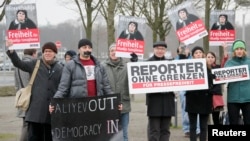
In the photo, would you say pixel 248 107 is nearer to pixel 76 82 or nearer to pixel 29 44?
pixel 76 82

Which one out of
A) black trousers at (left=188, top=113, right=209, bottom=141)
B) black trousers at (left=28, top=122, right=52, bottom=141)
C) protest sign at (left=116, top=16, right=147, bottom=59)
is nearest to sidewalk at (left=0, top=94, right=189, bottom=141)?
black trousers at (left=188, top=113, right=209, bottom=141)

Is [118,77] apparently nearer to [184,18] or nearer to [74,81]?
[74,81]

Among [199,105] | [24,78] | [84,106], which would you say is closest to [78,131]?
[84,106]

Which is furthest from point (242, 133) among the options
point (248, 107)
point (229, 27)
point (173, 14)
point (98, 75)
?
point (229, 27)

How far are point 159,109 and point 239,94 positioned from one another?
1409mm

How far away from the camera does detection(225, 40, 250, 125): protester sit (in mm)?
8891

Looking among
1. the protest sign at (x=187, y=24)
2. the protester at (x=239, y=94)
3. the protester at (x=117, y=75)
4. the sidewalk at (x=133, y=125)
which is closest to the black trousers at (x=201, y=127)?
the protester at (x=239, y=94)

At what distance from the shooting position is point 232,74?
9.05m

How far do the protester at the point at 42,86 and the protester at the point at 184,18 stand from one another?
331 centimetres

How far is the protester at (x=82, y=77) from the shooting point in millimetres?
7691

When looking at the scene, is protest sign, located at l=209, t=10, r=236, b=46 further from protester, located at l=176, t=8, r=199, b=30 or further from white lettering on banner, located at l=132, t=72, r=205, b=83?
white lettering on banner, located at l=132, t=72, r=205, b=83

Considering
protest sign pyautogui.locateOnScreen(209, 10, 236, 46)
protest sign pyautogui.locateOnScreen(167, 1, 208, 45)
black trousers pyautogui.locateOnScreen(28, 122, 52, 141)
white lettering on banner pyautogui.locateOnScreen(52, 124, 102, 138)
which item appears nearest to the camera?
white lettering on banner pyautogui.locateOnScreen(52, 124, 102, 138)

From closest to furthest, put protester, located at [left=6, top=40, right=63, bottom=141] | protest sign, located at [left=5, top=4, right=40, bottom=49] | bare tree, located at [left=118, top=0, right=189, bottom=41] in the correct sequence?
protester, located at [left=6, top=40, right=63, bottom=141] → protest sign, located at [left=5, top=4, right=40, bottom=49] → bare tree, located at [left=118, top=0, right=189, bottom=41]

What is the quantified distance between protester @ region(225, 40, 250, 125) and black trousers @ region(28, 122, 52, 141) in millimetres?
3122
